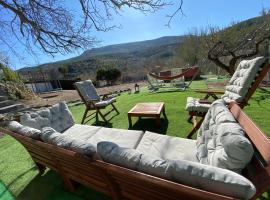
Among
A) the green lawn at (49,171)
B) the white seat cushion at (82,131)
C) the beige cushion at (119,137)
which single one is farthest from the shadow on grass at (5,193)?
the beige cushion at (119,137)

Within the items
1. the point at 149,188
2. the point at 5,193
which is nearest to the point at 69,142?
the point at 149,188

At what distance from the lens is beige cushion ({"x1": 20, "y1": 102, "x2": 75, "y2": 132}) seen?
2.78 meters

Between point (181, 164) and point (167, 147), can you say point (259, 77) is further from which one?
point (181, 164)

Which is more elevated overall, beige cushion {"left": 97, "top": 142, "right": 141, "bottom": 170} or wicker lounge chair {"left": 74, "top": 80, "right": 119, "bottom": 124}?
beige cushion {"left": 97, "top": 142, "right": 141, "bottom": 170}

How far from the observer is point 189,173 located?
93cm

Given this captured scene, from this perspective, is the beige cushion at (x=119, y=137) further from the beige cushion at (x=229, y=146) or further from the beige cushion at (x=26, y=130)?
the beige cushion at (x=229, y=146)

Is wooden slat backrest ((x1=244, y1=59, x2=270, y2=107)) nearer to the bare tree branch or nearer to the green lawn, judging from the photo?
the green lawn

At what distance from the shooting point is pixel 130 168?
113 cm

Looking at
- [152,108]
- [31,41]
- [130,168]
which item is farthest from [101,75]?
[130,168]

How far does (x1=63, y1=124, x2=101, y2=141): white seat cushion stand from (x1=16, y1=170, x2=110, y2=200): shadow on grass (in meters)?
0.59

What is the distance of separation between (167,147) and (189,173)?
1125 mm

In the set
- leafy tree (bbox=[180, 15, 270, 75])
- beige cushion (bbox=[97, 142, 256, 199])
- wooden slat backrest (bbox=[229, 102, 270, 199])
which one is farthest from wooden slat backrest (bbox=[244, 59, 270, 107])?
leafy tree (bbox=[180, 15, 270, 75])

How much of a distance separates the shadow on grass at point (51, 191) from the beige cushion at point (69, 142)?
0.79 metres

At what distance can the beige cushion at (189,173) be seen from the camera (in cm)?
82
